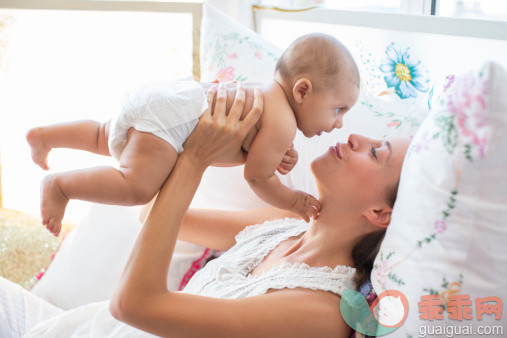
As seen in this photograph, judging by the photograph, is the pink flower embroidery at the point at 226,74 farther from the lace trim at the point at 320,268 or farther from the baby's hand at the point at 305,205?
the lace trim at the point at 320,268

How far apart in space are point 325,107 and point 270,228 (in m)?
0.46

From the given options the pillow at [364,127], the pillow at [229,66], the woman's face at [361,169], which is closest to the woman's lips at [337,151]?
the woman's face at [361,169]

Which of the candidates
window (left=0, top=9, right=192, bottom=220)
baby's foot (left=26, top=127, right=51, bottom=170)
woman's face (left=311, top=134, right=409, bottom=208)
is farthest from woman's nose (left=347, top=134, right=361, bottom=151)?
window (left=0, top=9, right=192, bottom=220)

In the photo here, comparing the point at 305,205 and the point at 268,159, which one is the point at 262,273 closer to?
the point at 305,205

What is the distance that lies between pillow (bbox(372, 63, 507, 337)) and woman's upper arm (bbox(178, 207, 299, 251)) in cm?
Answer: 63

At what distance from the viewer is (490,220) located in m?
0.90

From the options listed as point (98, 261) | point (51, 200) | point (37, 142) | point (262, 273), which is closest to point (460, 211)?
point (262, 273)

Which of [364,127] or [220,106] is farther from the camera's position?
[364,127]

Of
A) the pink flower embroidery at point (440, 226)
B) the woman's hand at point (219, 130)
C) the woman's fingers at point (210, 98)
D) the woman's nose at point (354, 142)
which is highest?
the woman's fingers at point (210, 98)

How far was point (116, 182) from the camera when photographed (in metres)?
1.11

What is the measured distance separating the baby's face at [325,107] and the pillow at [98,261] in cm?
70

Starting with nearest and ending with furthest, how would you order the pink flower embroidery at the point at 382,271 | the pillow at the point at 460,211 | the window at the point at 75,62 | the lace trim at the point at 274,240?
1. the pillow at the point at 460,211
2. the pink flower embroidery at the point at 382,271
3. the lace trim at the point at 274,240
4. the window at the point at 75,62

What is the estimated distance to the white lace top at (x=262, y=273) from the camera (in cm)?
122

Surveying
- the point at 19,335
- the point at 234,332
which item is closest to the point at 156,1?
the point at 19,335
